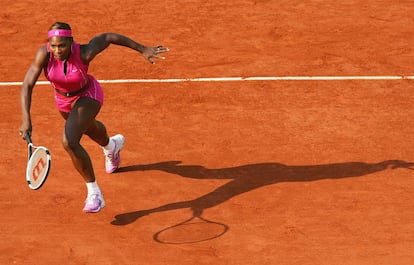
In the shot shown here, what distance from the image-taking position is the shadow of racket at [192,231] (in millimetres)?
10453

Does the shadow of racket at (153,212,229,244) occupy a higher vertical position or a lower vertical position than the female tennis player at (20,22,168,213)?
lower

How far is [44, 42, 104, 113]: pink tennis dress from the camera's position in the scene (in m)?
10.2

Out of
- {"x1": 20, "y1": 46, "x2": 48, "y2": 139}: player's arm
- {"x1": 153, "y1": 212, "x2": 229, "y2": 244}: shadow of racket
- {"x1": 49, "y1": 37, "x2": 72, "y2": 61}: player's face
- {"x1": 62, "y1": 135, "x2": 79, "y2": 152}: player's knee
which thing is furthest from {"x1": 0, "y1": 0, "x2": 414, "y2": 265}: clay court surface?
{"x1": 49, "y1": 37, "x2": 72, "y2": 61}: player's face

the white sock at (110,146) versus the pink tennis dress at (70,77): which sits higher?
the pink tennis dress at (70,77)

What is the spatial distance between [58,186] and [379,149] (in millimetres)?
4606

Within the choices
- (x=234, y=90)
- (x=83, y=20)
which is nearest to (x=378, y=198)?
(x=234, y=90)

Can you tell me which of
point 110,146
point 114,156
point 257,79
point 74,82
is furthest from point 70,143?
point 257,79

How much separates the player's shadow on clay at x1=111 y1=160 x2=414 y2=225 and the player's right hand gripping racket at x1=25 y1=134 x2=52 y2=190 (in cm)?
195

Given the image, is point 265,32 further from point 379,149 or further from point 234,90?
point 379,149

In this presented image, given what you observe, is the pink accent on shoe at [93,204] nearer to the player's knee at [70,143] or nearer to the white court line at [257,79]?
the player's knee at [70,143]

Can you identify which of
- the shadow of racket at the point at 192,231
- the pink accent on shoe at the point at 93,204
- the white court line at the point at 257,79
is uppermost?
the white court line at the point at 257,79

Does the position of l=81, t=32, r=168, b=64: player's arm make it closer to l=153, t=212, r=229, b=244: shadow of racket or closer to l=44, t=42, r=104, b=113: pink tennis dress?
l=44, t=42, r=104, b=113: pink tennis dress

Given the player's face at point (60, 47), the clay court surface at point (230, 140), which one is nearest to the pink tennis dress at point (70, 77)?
the player's face at point (60, 47)

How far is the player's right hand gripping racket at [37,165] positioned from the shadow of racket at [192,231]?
1.57 m
